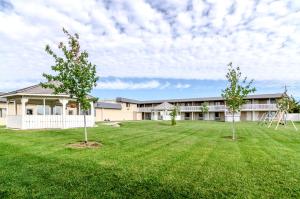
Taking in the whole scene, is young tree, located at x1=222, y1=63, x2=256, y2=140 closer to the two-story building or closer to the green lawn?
the green lawn

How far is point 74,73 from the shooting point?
41.0ft

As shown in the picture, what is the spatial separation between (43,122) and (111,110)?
35.7 meters

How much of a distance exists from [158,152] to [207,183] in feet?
14.2

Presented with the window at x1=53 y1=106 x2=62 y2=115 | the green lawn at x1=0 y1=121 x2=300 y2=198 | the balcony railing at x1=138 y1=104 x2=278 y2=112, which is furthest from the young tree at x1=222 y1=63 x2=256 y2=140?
the balcony railing at x1=138 y1=104 x2=278 y2=112

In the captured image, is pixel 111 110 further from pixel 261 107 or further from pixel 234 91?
pixel 234 91

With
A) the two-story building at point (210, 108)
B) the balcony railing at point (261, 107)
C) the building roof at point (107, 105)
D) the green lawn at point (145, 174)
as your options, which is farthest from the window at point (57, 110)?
the balcony railing at point (261, 107)

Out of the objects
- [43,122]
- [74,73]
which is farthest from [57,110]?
[74,73]

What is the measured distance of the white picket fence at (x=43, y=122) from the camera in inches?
872

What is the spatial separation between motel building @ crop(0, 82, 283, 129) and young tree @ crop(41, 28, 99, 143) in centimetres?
1054

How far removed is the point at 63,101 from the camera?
23.2m

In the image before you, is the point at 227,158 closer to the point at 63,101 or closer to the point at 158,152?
the point at 158,152

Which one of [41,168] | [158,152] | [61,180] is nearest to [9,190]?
[61,180]

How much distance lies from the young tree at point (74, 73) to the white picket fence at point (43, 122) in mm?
11112

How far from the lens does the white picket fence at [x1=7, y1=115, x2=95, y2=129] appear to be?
2216cm
